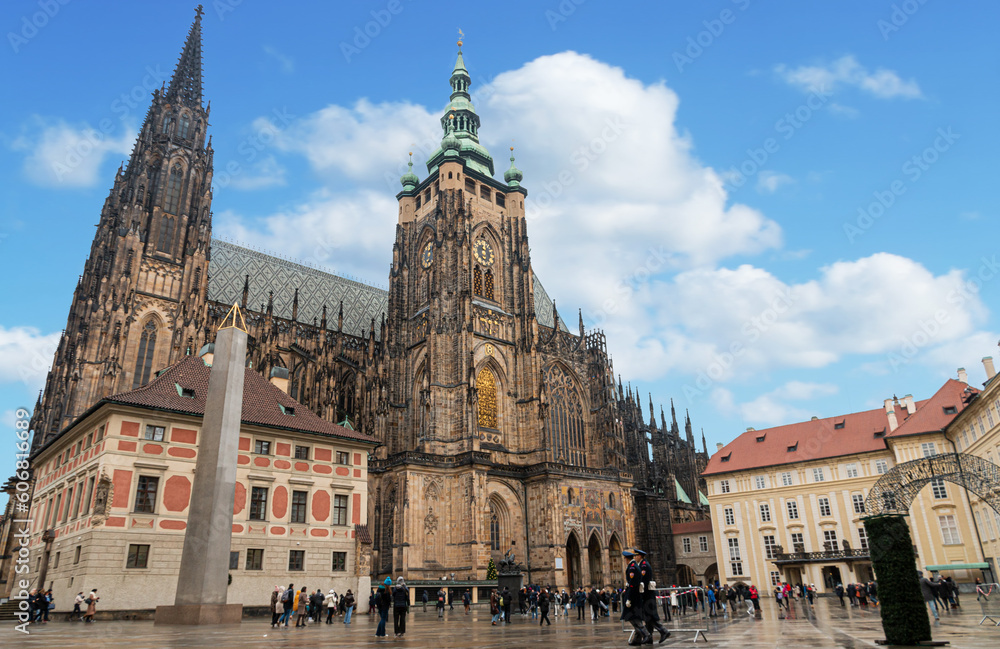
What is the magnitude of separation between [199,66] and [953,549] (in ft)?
202

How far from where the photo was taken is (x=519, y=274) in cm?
5484

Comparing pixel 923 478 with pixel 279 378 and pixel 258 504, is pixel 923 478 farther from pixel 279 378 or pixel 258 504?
pixel 279 378

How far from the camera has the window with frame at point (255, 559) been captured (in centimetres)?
2736

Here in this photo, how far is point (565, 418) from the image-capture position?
52.9m

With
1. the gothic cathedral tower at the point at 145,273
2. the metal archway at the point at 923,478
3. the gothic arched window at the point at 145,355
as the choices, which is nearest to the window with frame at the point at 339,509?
the gothic cathedral tower at the point at 145,273

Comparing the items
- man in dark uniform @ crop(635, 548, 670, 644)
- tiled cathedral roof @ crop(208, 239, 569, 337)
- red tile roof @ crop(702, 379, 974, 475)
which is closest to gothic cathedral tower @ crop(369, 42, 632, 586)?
tiled cathedral roof @ crop(208, 239, 569, 337)

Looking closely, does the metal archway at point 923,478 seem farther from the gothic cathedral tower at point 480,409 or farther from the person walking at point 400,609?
the gothic cathedral tower at point 480,409

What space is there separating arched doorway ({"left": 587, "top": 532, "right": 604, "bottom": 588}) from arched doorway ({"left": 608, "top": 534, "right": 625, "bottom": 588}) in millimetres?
772

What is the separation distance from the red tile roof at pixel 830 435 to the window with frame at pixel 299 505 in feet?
104

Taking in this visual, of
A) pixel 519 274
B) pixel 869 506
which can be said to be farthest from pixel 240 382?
pixel 519 274

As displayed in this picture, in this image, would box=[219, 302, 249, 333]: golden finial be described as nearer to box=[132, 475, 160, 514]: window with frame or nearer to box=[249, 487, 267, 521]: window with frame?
box=[132, 475, 160, 514]: window with frame

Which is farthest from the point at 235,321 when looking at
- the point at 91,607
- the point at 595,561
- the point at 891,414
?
the point at 891,414

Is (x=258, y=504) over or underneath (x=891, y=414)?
underneath

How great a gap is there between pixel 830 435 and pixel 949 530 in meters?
9.85
